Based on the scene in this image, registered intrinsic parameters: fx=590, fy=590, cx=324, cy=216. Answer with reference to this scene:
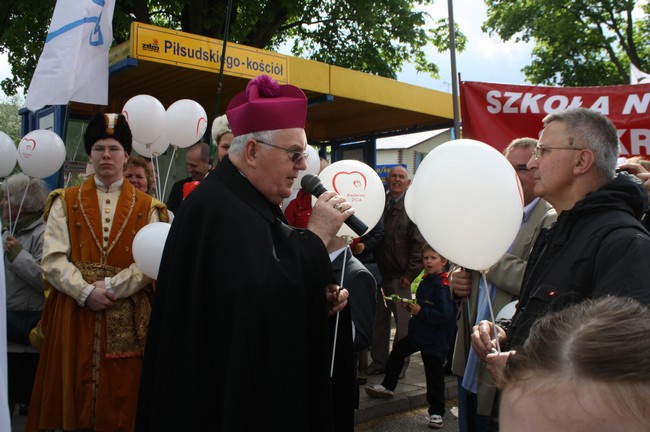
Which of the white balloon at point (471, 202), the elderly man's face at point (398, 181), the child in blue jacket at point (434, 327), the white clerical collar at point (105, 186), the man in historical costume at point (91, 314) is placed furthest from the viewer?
the elderly man's face at point (398, 181)

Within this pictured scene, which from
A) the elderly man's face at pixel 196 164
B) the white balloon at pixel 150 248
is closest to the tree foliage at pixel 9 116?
the elderly man's face at pixel 196 164

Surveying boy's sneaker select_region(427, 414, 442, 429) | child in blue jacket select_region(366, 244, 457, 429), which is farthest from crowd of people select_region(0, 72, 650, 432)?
boy's sneaker select_region(427, 414, 442, 429)

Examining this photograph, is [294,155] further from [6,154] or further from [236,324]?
[6,154]

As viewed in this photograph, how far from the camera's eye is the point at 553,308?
2010 mm

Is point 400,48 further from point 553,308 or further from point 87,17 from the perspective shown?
point 553,308

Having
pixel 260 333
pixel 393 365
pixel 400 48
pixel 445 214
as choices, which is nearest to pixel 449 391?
pixel 393 365

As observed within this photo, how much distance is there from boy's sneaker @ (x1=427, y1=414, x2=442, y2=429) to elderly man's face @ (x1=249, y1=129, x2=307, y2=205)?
10.9ft

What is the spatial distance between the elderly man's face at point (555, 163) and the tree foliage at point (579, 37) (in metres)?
21.0

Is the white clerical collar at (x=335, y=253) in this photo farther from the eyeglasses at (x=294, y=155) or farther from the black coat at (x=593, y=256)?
the black coat at (x=593, y=256)

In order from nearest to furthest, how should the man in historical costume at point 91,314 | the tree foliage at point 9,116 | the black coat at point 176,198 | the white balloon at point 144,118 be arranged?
the man in historical costume at point 91,314 < the white balloon at point 144,118 < the black coat at point 176,198 < the tree foliage at point 9,116

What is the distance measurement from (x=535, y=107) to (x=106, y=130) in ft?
10.6

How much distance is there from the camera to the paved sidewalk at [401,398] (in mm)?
5215

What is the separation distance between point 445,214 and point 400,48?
14720mm

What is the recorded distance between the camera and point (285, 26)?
14836 millimetres
